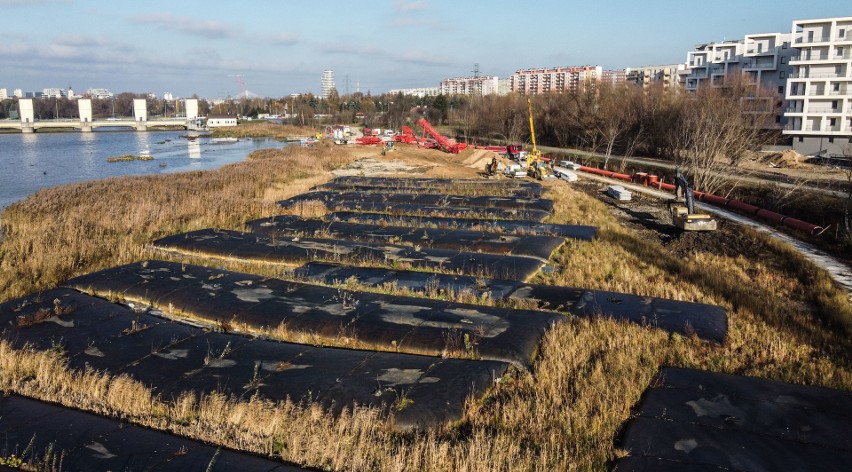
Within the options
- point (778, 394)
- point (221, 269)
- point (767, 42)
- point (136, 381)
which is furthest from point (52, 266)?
point (767, 42)

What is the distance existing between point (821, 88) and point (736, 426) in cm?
4738

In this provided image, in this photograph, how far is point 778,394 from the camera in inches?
212

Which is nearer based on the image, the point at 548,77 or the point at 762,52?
the point at 762,52

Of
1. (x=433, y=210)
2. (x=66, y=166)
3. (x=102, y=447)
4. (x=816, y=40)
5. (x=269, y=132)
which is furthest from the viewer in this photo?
(x=269, y=132)

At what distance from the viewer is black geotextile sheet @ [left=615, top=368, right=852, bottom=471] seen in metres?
4.37

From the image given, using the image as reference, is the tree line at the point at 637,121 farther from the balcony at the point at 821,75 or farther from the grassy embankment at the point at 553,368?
the grassy embankment at the point at 553,368

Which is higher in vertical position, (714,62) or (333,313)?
(714,62)

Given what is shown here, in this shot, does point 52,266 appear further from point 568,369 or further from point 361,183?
point 361,183

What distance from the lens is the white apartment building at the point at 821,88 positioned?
41031 mm

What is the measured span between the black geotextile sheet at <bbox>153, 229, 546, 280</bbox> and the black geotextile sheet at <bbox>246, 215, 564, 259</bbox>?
0.47 meters

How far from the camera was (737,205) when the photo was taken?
64.5 ft

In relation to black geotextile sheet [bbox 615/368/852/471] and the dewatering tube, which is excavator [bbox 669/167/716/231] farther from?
black geotextile sheet [bbox 615/368/852/471]

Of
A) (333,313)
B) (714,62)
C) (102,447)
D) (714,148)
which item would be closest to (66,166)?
(714,148)

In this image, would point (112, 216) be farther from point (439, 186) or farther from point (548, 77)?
point (548, 77)
